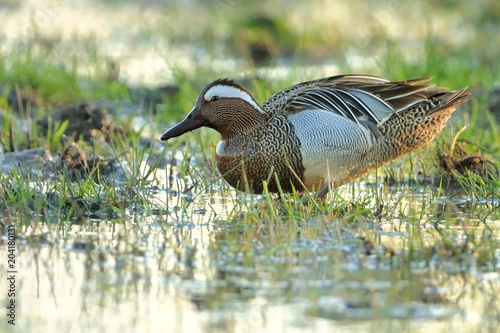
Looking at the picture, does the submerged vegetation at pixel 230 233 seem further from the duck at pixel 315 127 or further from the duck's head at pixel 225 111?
the duck's head at pixel 225 111

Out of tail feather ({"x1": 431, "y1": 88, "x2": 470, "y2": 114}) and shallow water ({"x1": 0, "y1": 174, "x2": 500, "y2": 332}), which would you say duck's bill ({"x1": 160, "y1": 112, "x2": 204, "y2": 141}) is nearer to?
shallow water ({"x1": 0, "y1": 174, "x2": 500, "y2": 332})

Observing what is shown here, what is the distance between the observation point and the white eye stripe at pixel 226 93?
651 centimetres

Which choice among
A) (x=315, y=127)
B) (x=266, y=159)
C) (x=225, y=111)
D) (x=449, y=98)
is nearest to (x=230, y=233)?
(x=266, y=159)

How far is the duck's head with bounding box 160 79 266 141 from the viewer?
651 centimetres

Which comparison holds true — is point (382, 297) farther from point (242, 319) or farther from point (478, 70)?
point (478, 70)

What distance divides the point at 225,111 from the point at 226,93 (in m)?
0.11

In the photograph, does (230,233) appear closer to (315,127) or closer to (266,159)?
(266,159)

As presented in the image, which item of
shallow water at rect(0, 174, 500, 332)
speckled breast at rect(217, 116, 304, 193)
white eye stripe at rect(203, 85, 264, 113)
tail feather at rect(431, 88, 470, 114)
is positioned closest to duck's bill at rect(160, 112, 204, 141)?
white eye stripe at rect(203, 85, 264, 113)

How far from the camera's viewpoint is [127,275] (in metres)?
4.69

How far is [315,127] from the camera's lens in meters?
6.33

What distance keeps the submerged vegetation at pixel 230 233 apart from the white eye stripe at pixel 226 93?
1.67 ft

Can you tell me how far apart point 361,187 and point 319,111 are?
1.03 metres

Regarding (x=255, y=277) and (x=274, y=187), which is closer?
(x=255, y=277)

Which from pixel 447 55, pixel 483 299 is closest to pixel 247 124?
pixel 483 299
